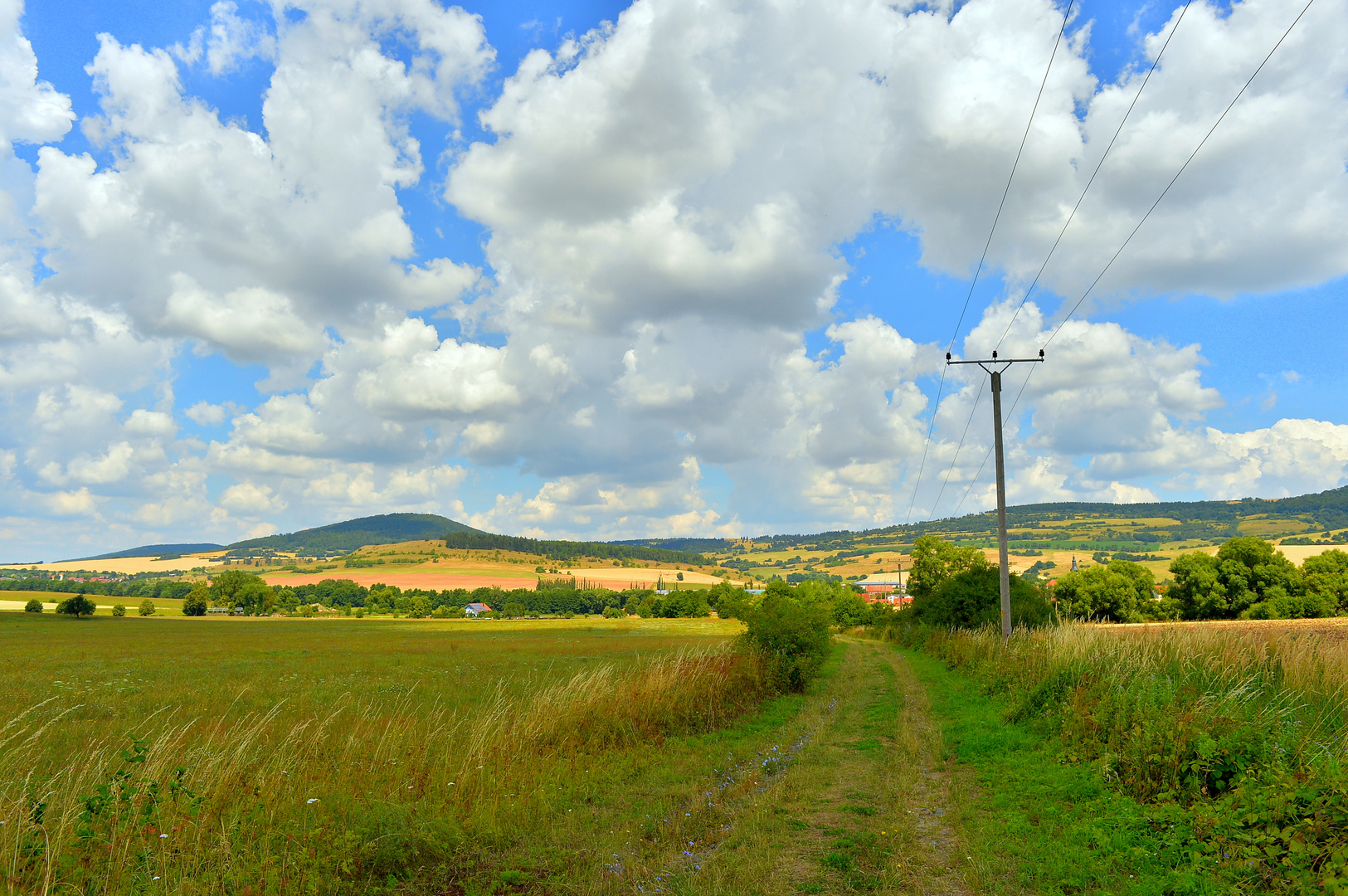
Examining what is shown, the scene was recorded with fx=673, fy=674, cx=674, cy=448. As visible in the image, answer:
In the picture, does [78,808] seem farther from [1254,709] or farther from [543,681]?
[543,681]

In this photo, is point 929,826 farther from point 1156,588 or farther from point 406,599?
point 406,599

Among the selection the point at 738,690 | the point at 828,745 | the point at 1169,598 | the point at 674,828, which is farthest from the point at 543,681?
the point at 1169,598

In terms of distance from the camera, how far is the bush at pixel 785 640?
21797 mm

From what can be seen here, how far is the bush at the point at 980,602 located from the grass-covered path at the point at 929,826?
24.1 metres

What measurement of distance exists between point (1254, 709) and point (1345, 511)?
26723 cm

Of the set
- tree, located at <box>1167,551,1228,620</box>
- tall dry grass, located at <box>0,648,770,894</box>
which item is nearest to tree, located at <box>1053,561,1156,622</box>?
tree, located at <box>1167,551,1228,620</box>

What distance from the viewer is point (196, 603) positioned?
139000mm

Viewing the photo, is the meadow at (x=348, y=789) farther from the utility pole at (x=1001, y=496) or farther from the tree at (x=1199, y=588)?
the tree at (x=1199, y=588)

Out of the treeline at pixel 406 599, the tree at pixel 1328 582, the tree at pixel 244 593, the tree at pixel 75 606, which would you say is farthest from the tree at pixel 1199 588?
the tree at pixel 244 593

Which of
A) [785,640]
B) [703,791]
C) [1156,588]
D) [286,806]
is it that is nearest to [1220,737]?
[703,791]

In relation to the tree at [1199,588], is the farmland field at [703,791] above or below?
above

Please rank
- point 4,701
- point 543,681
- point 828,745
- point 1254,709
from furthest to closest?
point 543,681
point 4,701
point 828,745
point 1254,709

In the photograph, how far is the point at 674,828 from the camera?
823 cm

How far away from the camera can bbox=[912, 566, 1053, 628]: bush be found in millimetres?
35625
